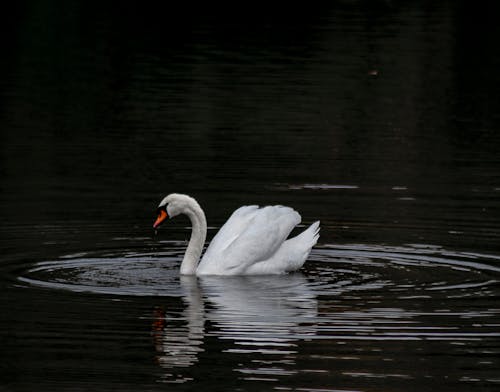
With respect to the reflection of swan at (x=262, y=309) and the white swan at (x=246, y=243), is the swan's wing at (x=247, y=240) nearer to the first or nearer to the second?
the white swan at (x=246, y=243)

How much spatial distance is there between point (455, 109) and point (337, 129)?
4030 millimetres

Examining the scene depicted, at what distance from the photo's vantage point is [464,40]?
4362 cm

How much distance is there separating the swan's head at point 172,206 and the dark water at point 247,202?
0.51 meters

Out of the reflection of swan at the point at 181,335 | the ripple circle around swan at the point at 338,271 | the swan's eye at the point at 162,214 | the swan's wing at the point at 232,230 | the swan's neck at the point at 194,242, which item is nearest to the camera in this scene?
the reflection of swan at the point at 181,335

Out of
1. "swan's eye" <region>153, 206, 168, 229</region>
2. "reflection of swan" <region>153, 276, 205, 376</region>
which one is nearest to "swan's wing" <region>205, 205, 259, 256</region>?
"swan's eye" <region>153, 206, 168, 229</region>

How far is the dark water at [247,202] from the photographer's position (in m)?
11.6

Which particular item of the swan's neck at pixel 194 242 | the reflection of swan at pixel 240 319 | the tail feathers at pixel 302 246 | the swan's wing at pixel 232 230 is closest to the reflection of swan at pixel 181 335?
the reflection of swan at pixel 240 319

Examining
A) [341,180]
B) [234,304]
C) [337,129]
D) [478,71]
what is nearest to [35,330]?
[234,304]

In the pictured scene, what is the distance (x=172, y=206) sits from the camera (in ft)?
51.0

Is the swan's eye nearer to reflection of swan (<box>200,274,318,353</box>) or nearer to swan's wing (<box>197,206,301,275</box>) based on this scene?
swan's wing (<box>197,206,301,275</box>)

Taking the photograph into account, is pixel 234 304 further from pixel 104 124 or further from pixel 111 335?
pixel 104 124

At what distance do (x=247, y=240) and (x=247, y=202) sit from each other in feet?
11.2

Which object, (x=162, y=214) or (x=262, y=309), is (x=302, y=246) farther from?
(x=262, y=309)

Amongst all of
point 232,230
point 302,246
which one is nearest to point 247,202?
point 232,230
